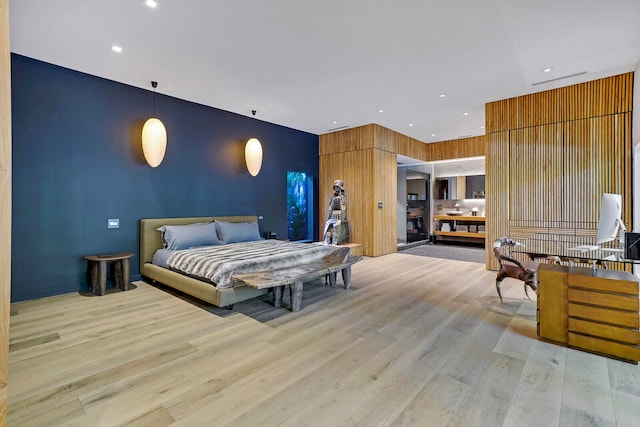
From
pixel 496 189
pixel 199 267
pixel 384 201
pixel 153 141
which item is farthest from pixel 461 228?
pixel 153 141

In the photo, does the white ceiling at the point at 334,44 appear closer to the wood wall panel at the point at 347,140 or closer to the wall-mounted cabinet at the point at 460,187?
the wood wall panel at the point at 347,140

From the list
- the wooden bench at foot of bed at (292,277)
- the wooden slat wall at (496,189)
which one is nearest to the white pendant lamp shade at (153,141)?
the wooden bench at foot of bed at (292,277)

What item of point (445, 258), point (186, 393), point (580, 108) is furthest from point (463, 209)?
point (186, 393)

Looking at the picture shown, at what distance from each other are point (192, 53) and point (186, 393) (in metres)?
3.65

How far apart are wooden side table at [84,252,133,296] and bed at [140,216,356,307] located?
1.20 feet

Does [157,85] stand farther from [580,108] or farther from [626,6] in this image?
[580,108]

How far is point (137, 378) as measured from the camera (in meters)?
2.15

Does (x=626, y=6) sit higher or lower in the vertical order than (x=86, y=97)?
higher

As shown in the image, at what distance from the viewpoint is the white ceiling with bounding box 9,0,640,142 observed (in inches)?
114

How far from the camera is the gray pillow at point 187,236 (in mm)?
4695

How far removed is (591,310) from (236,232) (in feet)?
15.8

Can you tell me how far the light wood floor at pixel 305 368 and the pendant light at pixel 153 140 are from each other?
216cm

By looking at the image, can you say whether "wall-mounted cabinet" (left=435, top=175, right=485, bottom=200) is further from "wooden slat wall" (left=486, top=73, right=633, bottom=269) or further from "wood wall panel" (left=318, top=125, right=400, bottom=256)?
"wooden slat wall" (left=486, top=73, right=633, bottom=269)

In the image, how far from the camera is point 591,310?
2.50 m
